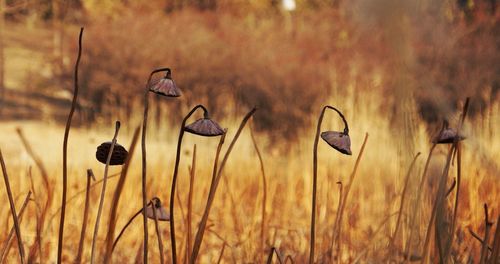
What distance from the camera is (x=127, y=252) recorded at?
2363 millimetres

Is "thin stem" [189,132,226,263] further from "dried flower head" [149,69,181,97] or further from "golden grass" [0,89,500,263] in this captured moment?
"golden grass" [0,89,500,263]

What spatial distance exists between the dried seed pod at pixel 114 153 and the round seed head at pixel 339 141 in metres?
0.26

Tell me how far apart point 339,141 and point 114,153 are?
0.29 meters

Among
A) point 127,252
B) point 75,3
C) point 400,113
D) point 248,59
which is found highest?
point 75,3

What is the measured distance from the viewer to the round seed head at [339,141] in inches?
39.3

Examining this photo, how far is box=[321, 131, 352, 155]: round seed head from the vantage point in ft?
3.28

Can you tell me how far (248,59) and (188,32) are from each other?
3.20ft

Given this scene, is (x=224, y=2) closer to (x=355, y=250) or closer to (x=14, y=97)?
(x=14, y=97)

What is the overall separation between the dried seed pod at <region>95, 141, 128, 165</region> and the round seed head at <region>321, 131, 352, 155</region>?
10.2 inches

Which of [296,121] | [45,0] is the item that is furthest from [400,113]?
[45,0]

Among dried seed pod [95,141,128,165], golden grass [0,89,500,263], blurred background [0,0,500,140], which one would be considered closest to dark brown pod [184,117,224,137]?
dried seed pod [95,141,128,165]

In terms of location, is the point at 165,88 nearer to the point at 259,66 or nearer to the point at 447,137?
the point at 447,137

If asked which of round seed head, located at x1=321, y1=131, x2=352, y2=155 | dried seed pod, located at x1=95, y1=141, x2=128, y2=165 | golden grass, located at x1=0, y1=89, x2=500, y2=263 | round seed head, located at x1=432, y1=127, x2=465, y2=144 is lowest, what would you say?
golden grass, located at x1=0, y1=89, x2=500, y2=263

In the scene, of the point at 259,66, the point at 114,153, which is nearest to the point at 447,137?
the point at 114,153
